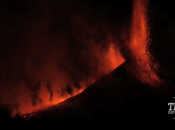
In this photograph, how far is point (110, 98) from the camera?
4.74 meters

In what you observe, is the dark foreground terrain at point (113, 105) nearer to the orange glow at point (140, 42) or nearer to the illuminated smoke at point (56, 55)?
the orange glow at point (140, 42)

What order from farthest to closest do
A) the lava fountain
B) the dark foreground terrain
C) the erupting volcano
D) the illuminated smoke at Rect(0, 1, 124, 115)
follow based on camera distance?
1. the illuminated smoke at Rect(0, 1, 124, 115)
2. the lava fountain
3. the erupting volcano
4. the dark foreground terrain

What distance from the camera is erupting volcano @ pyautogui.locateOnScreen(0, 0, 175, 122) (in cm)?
516

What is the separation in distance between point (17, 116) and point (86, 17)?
4.28m

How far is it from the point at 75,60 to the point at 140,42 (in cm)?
212

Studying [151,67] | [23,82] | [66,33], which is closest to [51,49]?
[66,33]

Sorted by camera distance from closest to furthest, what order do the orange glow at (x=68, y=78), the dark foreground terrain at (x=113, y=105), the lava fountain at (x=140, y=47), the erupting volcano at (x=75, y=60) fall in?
1. the dark foreground terrain at (x=113, y=105)
2. the erupting volcano at (x=75, y=60)
3. the lava fountain at (x=140, y=47)
4. the orange glow at (x=68, y=78)

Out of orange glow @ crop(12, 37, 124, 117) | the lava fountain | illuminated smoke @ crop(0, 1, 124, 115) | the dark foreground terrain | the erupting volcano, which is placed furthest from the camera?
illuminated smoke @ crop(0, 1, 124, 115)

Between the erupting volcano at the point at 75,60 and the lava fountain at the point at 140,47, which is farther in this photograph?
the lava fountain at the point at 140,47

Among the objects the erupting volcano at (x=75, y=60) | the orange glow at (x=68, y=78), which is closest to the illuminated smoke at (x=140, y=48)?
the erupting volcano at (x=75, y=60)

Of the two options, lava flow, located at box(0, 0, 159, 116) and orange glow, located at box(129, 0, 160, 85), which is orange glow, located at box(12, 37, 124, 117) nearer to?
lava flow, located at box(0, 0, 159, 116)

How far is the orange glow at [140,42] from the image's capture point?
572 cm

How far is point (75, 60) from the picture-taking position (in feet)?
23.8

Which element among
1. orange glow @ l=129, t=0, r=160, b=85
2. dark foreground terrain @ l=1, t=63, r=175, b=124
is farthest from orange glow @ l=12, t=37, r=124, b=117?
dark foreground terrain @ l=1, t=63, r=175, b=124
